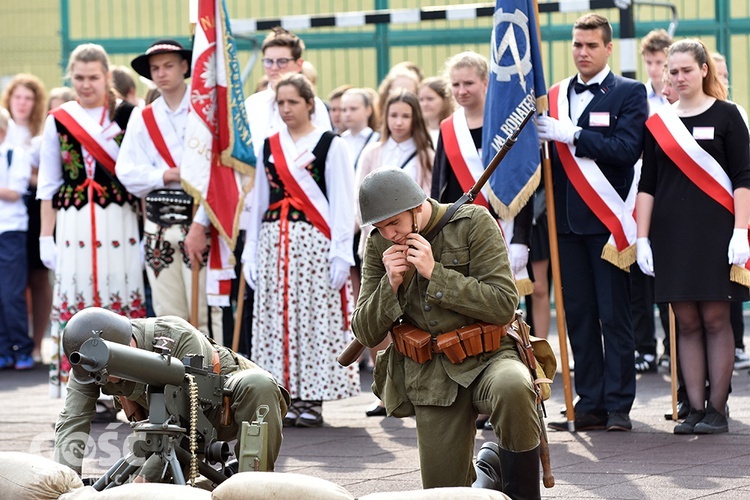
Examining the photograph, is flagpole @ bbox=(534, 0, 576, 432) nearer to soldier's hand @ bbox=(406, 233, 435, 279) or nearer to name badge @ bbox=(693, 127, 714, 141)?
name badge @ bbox=(693, 127, 714, 141)

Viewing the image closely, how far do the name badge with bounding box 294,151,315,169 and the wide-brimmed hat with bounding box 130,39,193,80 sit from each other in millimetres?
1091

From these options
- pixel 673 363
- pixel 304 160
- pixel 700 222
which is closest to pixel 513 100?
pixel 700 222

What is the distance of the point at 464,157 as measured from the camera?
7.69 meters

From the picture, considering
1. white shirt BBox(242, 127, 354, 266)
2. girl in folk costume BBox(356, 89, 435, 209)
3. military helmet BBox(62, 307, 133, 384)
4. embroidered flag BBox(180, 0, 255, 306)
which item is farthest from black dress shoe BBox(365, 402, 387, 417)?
military helmet BBox(62, 307, 133, 384)

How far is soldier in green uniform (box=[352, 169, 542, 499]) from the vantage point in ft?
16.5

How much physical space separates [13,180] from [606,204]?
5.37 m

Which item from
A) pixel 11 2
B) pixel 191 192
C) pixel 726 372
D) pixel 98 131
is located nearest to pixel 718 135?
pixel 726 372

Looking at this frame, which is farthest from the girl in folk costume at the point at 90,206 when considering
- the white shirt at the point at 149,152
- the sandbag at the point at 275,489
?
the sandbag at the point at 275,489

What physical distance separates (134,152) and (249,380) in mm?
3188

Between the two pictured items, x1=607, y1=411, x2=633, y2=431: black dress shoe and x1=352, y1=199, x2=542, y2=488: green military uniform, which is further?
x1=607, y1=411, x2=633, y2=431: black dress shoe

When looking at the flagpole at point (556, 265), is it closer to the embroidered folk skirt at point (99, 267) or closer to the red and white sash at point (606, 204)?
the red and white sash at point (606, 204)

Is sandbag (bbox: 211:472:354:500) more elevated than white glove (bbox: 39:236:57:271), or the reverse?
white glove (bbox: 39:236:57:271)

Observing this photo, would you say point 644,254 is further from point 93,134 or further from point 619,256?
point 93,134

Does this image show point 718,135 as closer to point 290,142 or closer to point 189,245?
point 290,142
